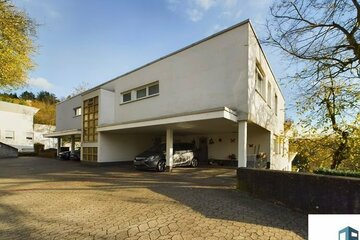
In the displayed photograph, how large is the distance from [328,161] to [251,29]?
8.23 m

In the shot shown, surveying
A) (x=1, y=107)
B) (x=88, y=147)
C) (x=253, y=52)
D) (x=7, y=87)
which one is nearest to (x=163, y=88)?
(x=253, y=52)

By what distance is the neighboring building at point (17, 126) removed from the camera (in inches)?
1393

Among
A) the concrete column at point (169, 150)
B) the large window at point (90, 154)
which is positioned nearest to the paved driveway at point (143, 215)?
the concrete column at point (169, 150)

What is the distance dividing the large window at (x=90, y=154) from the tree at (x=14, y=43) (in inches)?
260

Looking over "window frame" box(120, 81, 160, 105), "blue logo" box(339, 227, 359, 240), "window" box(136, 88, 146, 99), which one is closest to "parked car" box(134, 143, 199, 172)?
"window frame" box(120, 81, 160, 105)

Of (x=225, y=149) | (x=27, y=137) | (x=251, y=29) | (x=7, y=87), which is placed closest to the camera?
(x=251, y=29)

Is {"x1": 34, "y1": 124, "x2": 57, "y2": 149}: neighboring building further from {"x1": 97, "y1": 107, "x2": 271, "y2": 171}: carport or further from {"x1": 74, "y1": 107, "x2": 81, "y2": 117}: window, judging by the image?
{"x1": 97, "y1": 107, "x2": 271, "y2": 171}: carport

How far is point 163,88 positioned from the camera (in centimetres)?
1484

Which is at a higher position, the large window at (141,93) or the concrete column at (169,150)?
the large window at (141,93)

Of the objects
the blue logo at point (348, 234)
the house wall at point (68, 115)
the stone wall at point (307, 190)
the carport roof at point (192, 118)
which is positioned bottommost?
the blue logo at point (348, 234)

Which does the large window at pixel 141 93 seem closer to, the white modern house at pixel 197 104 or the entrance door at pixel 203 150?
the white modern house at pixel 197 104

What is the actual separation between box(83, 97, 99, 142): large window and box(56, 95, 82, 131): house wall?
538 centimetres

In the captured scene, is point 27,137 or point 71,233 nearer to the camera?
point 71,233

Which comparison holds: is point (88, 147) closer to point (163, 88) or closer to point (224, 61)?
point (163, 88)
